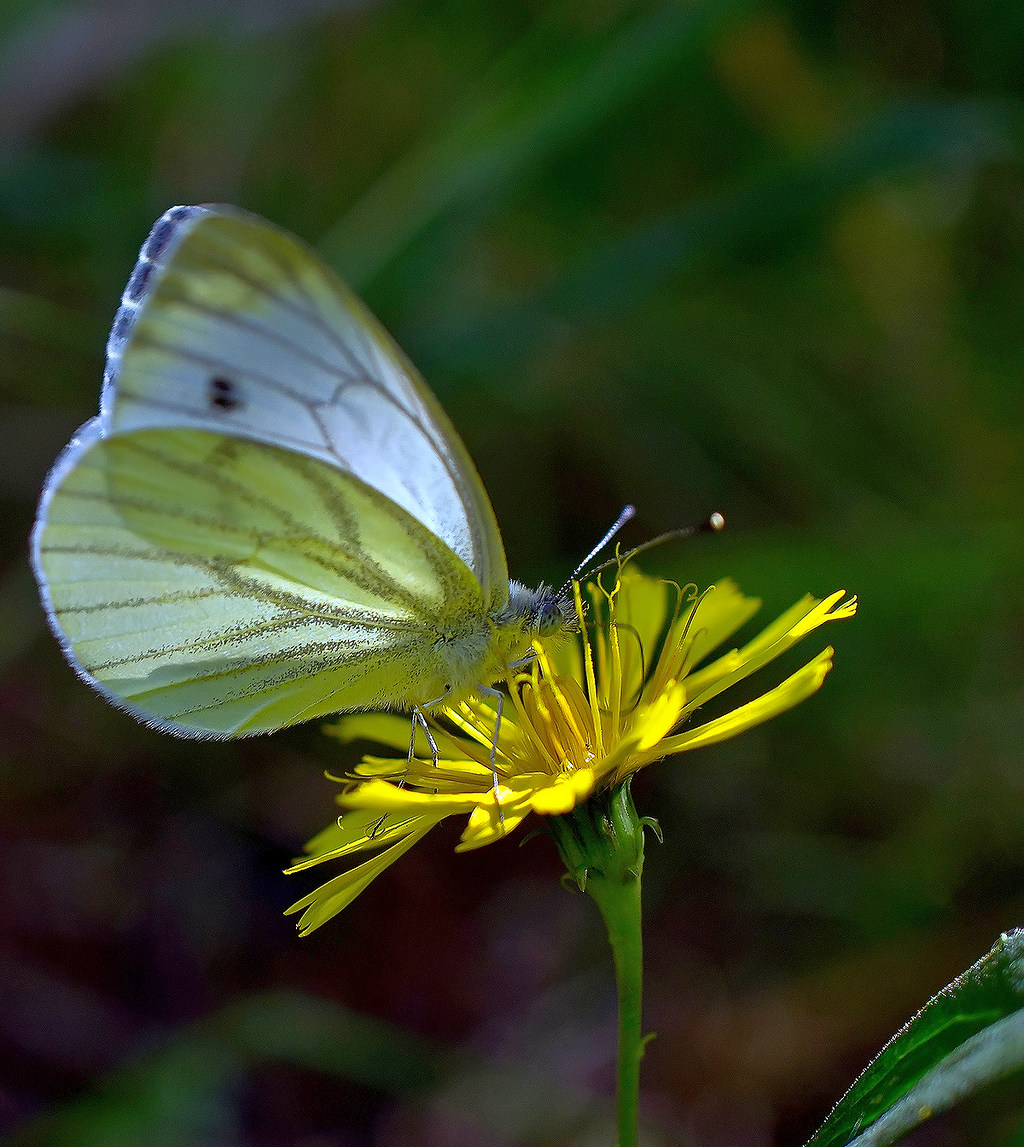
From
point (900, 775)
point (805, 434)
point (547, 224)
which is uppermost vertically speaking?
point (547, 224)

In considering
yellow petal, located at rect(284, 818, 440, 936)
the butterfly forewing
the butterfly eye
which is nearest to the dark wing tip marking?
the butterfly eye

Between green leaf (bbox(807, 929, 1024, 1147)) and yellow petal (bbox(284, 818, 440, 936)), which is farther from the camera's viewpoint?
yellow petal (bbox(284, 818, 440, 936))

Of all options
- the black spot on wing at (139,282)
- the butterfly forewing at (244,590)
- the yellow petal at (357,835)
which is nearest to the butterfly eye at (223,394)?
the butterfly forewing at (244,590)

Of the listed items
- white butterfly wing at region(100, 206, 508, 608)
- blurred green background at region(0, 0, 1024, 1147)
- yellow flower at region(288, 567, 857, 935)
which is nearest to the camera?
yellow flower at region(288, 567, 857, 935)

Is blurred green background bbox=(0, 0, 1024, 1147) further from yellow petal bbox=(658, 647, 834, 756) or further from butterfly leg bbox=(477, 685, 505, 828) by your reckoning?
yellow petal bbox=(658, 647, 834, 756)

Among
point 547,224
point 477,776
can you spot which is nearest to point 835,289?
point 547,224

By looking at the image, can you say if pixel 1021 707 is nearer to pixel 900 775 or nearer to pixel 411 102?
pixel 900 775

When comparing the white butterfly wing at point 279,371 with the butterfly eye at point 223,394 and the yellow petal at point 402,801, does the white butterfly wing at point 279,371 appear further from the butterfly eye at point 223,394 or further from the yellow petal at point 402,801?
the yellow petal at point 402,801

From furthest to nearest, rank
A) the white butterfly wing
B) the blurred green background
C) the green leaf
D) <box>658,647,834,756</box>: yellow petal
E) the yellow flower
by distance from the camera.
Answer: the blurred green background, the white butterfly wing, the yellow flower, <box>658,647,834,756</box>: yellow petal, the green leaf
